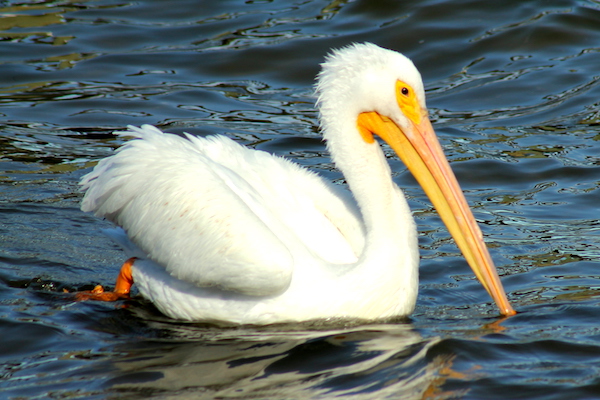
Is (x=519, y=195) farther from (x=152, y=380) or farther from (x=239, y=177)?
(x=152, y=380)

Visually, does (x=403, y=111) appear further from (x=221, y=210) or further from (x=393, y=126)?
(x=221, y=210)

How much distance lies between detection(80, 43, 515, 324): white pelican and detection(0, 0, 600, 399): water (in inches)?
6.0

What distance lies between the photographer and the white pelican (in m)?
4.14

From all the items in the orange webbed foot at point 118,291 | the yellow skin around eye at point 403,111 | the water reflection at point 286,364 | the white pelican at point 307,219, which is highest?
the yellow skin around eye at point 403,111

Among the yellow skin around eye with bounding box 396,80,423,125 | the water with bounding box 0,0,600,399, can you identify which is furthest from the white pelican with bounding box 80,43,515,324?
the water with bounding box 0,0,600,399

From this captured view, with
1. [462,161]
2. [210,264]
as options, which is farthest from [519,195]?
[210,264]

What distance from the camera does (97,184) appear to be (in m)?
4.75

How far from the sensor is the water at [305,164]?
3697 mm

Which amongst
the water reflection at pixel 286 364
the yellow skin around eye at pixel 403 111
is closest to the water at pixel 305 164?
the water reflection at pixel 286 364

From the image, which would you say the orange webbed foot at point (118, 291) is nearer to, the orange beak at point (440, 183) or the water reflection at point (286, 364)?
the water reflection at point (286, 364)

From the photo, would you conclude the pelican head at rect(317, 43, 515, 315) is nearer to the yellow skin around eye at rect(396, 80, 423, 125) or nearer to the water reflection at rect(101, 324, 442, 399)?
the yellow skin around eye at rect(396, 80, 423, 125)

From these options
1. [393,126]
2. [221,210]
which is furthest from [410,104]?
[221,210]

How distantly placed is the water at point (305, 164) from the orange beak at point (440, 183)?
25 centimetres

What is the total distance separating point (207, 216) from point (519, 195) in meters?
2.95
